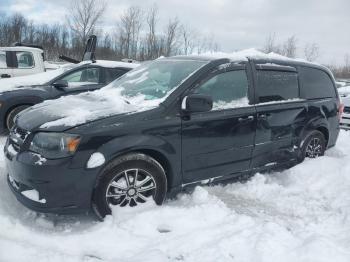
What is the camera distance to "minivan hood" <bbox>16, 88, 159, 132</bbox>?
354cm

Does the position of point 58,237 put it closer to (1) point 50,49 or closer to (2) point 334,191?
(2) point 334,191

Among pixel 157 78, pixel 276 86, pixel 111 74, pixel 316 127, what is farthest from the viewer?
pixel 111 74

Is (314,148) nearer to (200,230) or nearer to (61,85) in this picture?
(200,230)

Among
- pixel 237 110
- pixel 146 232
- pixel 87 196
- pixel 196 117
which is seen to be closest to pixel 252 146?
pixel 237 110

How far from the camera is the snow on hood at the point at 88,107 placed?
357 centimetres

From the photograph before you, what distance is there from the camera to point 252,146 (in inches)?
185

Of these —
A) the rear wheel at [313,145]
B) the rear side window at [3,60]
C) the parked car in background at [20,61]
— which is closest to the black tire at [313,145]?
the rear wheel at [313,145]

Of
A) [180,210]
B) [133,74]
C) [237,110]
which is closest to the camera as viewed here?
[180,210]

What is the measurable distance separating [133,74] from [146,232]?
93.1 inches

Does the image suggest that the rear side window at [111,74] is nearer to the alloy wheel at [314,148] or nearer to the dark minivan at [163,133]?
the dark minivan at [163,133]

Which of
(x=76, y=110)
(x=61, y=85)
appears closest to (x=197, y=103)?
(x=76, y=110)

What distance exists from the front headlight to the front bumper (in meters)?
0.06

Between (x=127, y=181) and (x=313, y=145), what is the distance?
3320 mm

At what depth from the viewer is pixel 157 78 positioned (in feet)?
15.1
